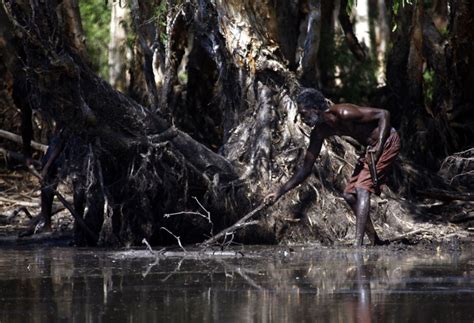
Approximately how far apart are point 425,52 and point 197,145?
6219 millimetres

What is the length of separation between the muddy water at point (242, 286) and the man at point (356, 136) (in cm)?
57

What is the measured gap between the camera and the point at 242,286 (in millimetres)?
9273

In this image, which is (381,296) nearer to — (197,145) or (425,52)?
(197,145)

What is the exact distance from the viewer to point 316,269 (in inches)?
413

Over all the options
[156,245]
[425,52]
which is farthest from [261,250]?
[425,52]

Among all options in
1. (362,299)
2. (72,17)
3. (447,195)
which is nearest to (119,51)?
(72,17)

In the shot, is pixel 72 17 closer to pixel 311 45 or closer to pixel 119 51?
pixel 119 51

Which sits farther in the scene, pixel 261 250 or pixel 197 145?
pixel 197 145

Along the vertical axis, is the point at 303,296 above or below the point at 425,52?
below

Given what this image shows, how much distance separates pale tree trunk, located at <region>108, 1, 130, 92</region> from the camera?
21.3m

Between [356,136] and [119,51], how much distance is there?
9806 mm

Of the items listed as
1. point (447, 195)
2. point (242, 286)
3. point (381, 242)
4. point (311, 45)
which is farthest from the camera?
point (311, 45)

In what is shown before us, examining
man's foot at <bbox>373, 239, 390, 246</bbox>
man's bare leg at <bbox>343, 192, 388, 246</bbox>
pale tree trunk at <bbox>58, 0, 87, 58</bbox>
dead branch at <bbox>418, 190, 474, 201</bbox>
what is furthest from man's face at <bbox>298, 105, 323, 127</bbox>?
Result: pale tree trunk at <bbox>58, 0, 87, 58</bbox>

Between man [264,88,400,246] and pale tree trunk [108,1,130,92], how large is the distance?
366 inches
